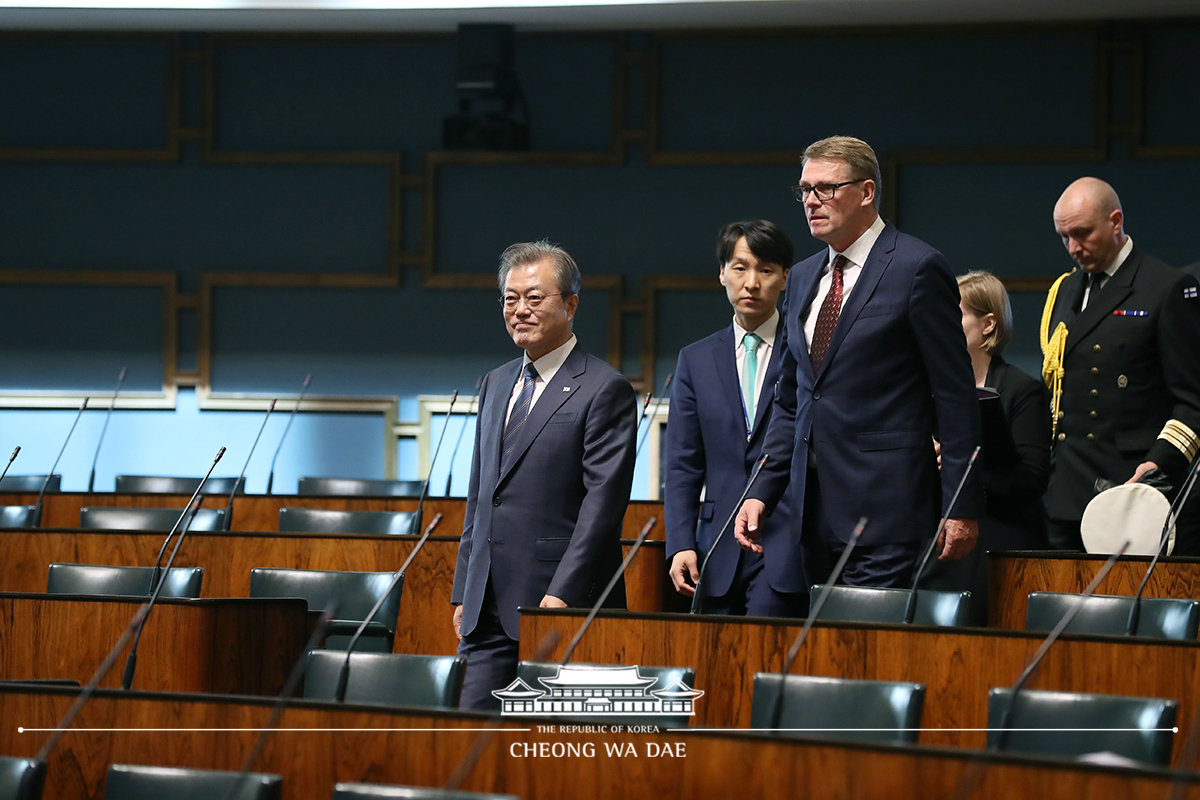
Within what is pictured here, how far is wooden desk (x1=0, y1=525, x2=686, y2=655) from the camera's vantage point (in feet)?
10.1

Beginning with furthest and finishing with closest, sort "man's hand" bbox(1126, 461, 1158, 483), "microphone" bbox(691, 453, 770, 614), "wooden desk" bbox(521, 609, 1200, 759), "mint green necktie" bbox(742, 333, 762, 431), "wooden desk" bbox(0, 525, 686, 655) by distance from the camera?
"wooden desk" bbox(0, 525, 686, 655) → "man's hand" bbox(1126, 461, 1158, 483) → "mint green necktie" bbox(742, 333, 762, 431) → "microphone" bbox(691, 453, 770, 614) → "wooden desk" bbox(521, 609, 1200, 759)

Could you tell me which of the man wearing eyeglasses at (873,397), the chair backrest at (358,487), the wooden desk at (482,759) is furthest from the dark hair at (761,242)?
the chair backrest at (358,487)

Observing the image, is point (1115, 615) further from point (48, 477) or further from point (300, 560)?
point (48, 477)

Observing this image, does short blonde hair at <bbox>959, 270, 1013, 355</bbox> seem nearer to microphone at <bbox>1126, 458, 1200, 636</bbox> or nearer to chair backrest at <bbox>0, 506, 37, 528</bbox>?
microphone at <bbox>1126, 458, 1200, 636</bbox>

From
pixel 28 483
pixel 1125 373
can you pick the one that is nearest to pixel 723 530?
pixel 1125 373

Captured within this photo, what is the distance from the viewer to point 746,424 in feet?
8.63

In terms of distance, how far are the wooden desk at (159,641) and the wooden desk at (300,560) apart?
62cm

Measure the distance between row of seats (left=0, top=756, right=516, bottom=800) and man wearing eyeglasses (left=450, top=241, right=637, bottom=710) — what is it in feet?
2.58

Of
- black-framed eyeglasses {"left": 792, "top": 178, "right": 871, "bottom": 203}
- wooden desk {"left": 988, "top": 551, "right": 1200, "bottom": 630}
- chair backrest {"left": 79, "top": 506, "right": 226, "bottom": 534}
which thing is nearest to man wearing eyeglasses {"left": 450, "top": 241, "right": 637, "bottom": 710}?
black-framed eyeglasses {"left": 792, "top": 178, "right": 871, "bottom": 203}

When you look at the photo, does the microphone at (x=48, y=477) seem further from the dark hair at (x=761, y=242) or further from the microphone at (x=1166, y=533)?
the microphone at (x=1166, y=533)

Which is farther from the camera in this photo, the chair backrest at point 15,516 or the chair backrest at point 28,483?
the chair backrest at point 28,483

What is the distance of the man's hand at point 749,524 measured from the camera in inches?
90.1

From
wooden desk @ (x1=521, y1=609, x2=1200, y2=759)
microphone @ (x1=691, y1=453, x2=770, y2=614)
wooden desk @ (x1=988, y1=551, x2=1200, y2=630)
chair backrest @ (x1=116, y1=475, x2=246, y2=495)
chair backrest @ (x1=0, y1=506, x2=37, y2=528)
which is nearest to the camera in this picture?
wooden desk @ (x1=521, y1=609, x2=1200, y2=759)

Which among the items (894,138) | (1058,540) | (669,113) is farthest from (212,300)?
(1058,540)
